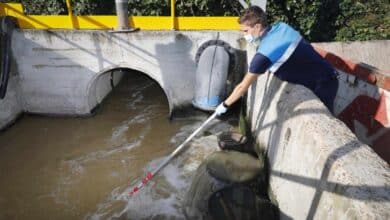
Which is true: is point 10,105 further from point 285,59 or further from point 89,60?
point 285,59

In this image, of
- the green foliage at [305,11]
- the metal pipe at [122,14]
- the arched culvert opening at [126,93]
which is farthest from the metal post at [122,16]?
the green foliage at [305,11]

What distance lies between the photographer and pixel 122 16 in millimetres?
6824

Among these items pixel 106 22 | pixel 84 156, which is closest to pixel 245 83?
pixel 84 156

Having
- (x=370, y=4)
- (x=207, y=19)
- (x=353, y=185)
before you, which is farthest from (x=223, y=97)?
(x=370, y=4)

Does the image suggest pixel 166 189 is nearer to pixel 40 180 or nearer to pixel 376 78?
pixel 40 180

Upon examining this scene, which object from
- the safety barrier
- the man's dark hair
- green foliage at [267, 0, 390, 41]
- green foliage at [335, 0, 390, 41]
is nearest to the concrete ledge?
the man's dark hair

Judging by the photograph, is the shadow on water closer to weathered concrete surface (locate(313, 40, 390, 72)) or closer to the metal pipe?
the metal pipe

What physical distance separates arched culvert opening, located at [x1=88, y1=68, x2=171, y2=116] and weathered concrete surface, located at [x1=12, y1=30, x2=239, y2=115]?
39 cm

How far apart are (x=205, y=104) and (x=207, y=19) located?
6.46ft

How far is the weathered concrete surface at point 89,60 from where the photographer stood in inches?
276

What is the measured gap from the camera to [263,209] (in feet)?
12.1

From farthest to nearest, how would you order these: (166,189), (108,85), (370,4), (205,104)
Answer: (108,85)
(370,4)
(205,104)
(166,189)

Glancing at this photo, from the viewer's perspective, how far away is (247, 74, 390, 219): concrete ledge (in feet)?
7.02

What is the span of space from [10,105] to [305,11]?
292 inches
